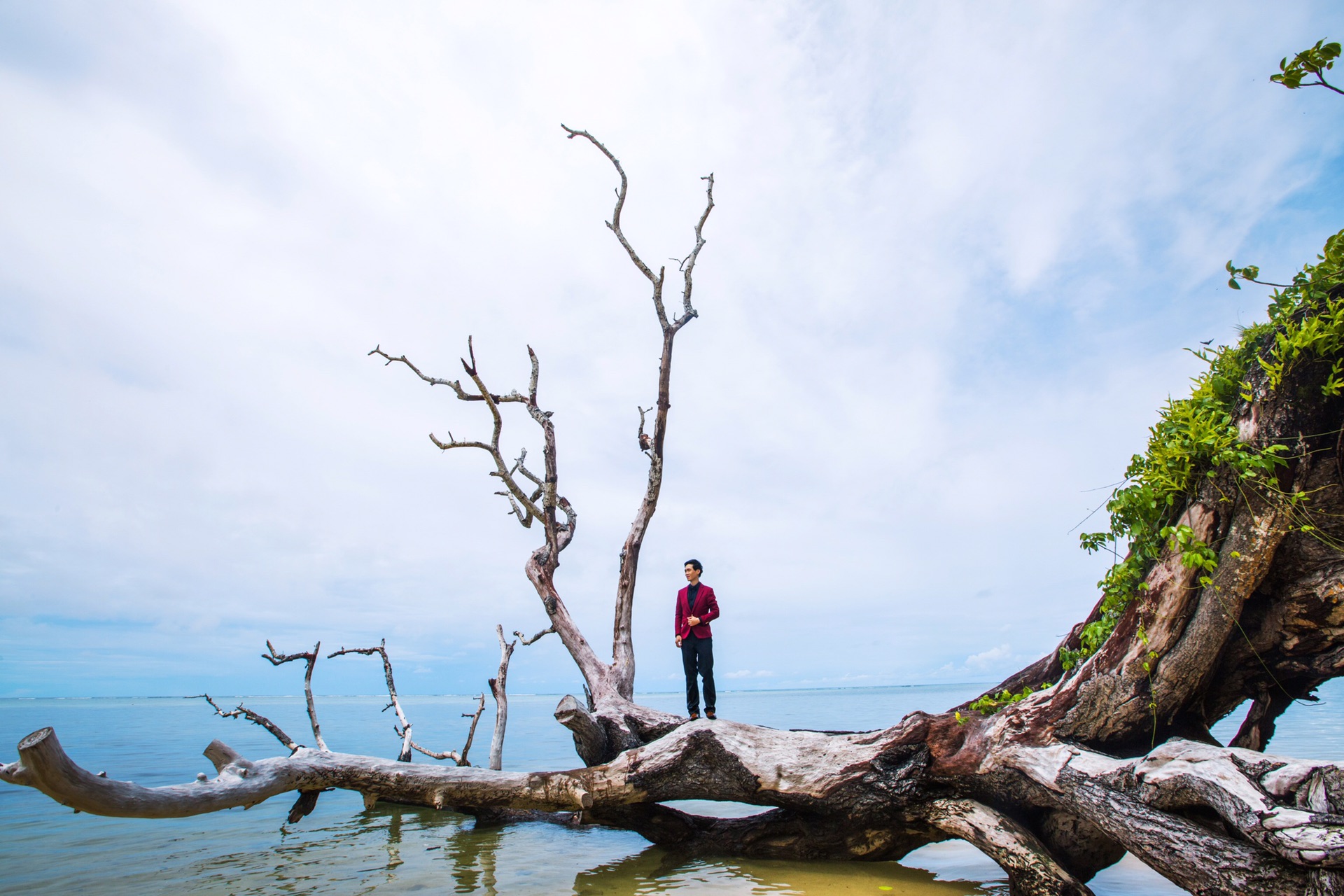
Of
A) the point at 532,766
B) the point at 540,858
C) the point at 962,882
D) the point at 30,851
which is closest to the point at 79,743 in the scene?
the point at 532,766

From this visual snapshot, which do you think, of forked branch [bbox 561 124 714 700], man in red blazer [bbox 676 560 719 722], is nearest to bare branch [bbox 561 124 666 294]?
forked branch [bbox 561 124 714 700]

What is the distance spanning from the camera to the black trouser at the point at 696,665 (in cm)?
784

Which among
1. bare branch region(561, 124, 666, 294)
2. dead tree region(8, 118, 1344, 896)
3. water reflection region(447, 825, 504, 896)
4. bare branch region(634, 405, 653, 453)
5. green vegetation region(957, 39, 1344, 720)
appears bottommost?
water reflection region(447, 825, 504, 896)

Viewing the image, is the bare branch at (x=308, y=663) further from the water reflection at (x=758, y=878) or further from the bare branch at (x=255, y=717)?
the water reflection at (x=758, y=878)

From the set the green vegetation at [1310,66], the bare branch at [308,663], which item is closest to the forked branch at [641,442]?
the bare branch at [308,663]

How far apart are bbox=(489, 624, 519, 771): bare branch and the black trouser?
11.8 ft

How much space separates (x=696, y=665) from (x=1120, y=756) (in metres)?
4.23

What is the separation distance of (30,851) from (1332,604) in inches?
548

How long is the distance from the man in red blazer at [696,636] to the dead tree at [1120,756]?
1.01 metres

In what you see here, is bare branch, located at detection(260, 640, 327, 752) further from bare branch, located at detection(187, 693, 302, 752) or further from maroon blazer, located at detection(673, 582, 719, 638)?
maroon blazer, located at detection(673, 582, 719, 638)

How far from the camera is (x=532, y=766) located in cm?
1684

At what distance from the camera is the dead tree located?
4.03 m

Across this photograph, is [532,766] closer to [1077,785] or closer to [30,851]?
[30,851]

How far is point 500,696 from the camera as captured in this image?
10.7 m
